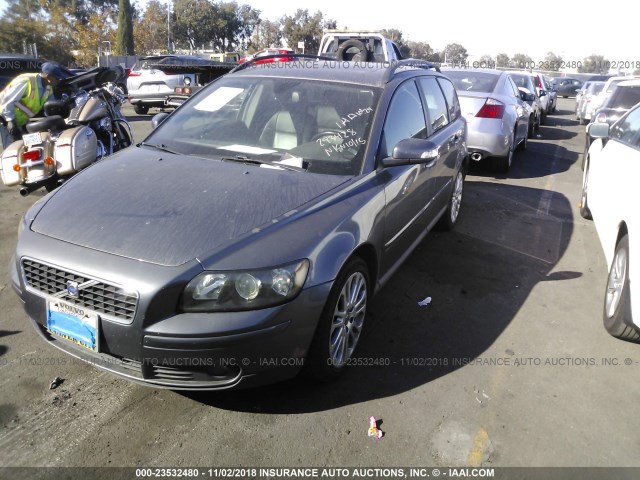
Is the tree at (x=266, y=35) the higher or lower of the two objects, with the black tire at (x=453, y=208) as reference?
higher

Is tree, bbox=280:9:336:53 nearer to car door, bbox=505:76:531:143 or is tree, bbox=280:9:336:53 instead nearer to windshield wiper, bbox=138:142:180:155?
car door, bbox=505:76:531:143

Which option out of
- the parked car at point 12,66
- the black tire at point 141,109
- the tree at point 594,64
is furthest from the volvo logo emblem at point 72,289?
the tree at point 594,64

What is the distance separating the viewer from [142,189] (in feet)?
9.42

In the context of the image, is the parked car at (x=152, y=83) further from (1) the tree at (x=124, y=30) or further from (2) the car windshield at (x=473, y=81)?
(1) the tree at (x=124, y=30)

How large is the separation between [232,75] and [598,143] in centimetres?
404

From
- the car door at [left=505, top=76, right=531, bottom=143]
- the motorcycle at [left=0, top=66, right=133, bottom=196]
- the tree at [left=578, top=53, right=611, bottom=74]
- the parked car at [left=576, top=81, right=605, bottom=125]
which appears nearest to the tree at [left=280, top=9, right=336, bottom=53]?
the tree at [left=578, top=53, right=611, bottom=74]

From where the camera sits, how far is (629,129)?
4508 millimetres

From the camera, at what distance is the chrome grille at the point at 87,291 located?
227cm

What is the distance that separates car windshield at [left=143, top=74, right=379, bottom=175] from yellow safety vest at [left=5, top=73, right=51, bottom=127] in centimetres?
288

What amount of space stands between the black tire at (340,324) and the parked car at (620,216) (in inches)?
64.7

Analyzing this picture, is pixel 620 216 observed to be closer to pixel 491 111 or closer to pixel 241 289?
pixel 241 289

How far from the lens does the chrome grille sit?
7.43 ft

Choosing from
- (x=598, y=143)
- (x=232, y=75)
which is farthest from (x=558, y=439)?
(x=598, y=143)

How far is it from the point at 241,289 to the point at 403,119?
6.83ft
